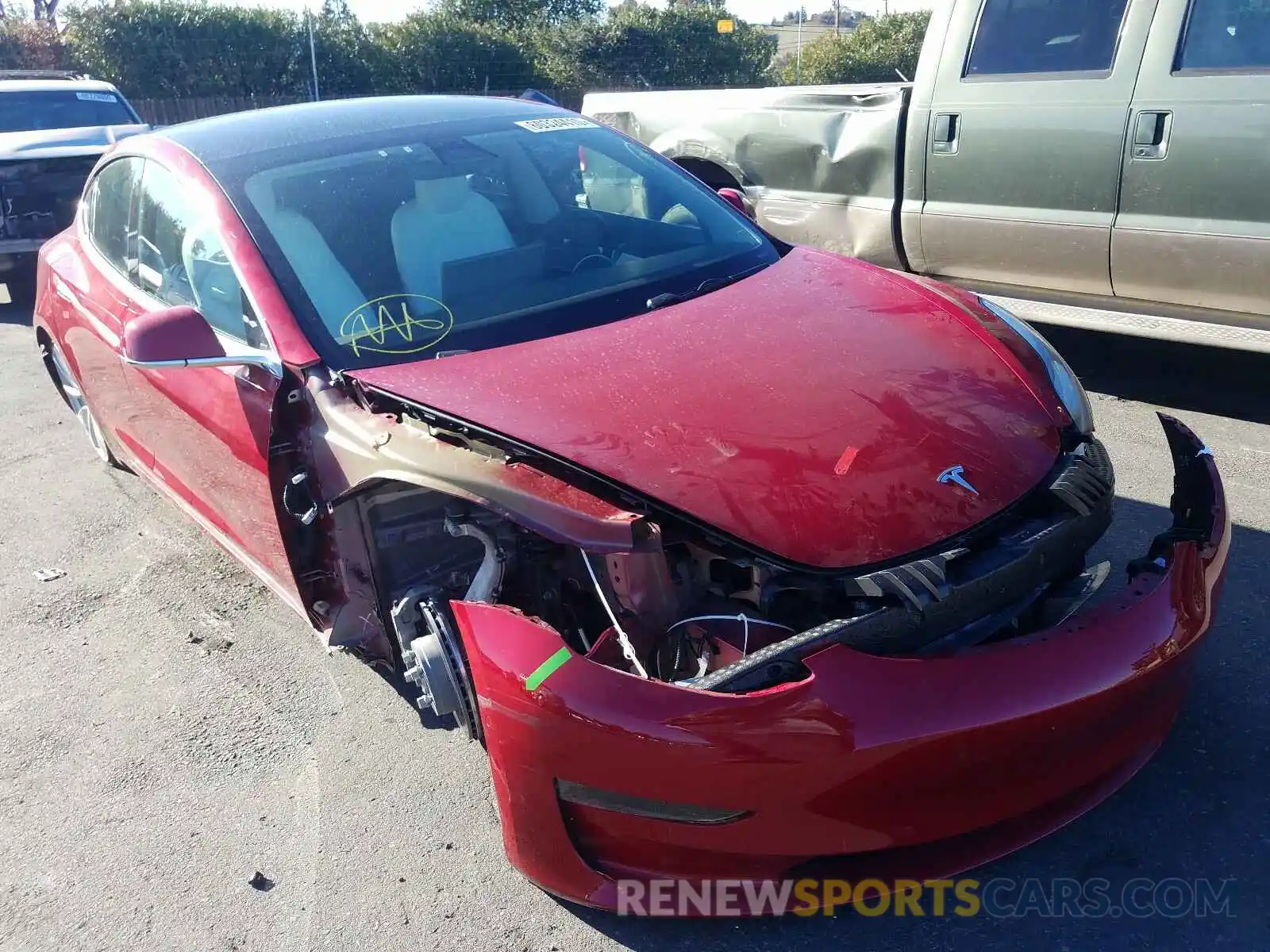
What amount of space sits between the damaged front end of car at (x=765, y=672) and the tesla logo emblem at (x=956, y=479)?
112 mm

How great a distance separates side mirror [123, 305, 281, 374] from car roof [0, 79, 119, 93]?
889cm

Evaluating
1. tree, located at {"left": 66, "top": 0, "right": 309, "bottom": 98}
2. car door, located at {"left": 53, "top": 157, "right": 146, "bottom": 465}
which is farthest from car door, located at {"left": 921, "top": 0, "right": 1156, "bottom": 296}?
tree, located at {"left": 66, "top": 0, "right": 309, "bottom": 98}

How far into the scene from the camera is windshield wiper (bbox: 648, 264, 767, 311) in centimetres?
312

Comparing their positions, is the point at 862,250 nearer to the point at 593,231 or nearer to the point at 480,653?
the point at 593,231

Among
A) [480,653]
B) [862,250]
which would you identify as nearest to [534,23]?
[862,250]

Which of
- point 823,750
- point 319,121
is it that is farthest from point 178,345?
point 823,750

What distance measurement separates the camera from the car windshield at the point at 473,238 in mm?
2934

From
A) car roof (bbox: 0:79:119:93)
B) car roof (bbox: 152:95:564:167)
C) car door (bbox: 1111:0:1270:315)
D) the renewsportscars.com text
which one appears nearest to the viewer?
the renewsportscars.com text

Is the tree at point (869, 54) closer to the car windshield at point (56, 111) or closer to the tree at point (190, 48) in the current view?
the tree at point (190, 48)

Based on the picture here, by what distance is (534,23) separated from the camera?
2645 cm

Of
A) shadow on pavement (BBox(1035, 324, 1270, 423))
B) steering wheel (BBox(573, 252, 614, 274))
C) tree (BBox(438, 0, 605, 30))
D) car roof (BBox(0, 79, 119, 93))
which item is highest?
tree (BBox(438, 0, 605, 30))

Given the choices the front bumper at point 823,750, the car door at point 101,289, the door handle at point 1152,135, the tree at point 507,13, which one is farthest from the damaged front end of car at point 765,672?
the tree at point 507,13

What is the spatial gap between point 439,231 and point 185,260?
852 mm

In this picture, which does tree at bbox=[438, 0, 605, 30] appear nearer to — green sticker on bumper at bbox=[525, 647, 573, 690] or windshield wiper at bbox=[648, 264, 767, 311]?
windshield wiper at bbox=[648, 264, 767, 311]
